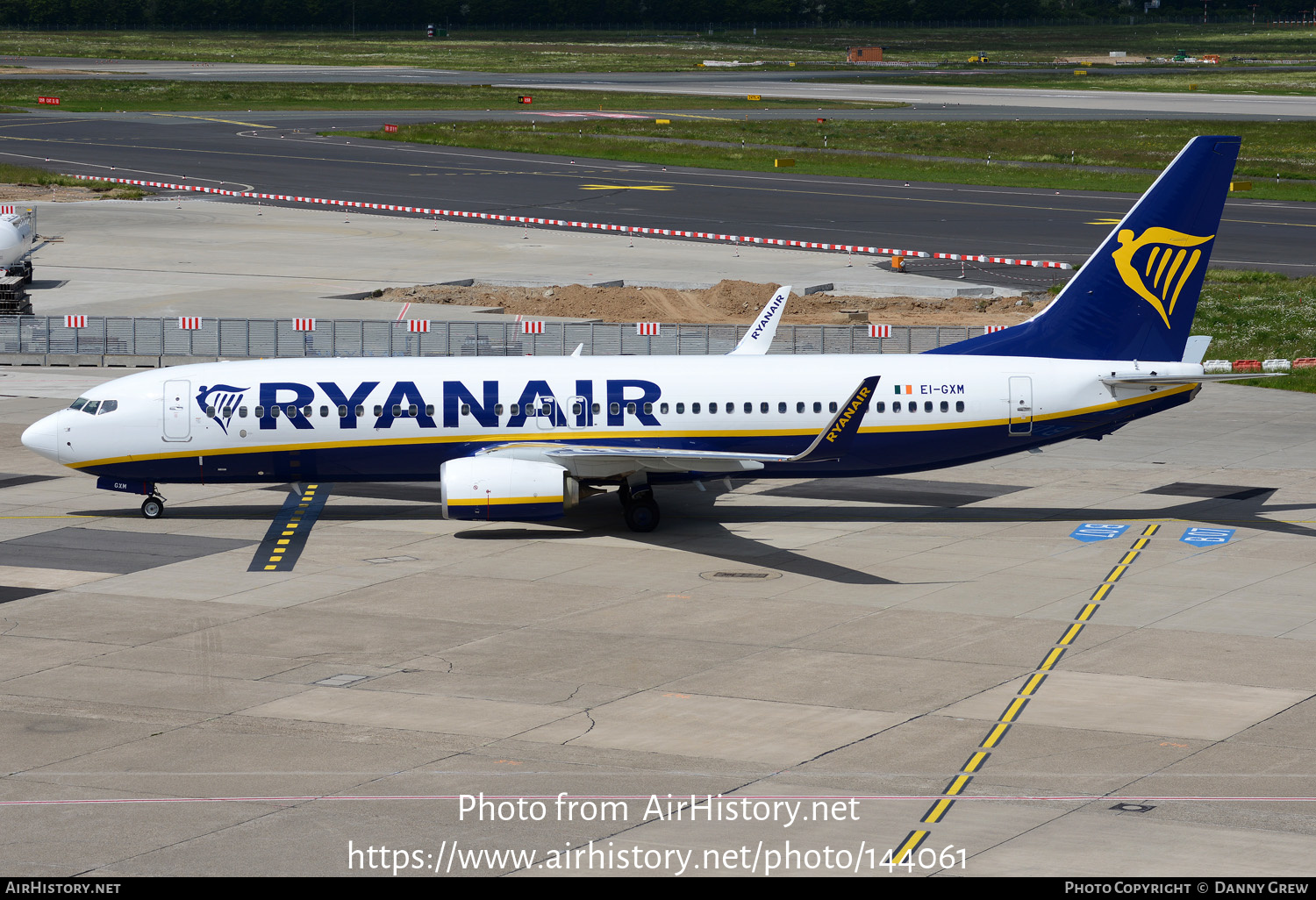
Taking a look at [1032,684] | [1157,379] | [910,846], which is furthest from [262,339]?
[910,846]

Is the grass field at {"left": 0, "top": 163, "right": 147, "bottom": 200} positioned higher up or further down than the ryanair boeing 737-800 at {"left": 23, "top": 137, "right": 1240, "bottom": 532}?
higher up

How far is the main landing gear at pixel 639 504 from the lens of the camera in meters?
41.6

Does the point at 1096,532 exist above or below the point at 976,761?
above

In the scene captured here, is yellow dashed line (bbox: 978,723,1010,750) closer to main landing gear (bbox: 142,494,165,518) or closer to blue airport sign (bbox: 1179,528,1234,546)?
blue airport sign (bbox: 1179,528,1234,546)

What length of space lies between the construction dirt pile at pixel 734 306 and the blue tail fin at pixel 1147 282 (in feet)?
90.3

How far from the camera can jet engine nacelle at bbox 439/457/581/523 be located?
39750 millimetres

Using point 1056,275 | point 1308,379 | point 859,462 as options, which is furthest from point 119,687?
point 1056,275

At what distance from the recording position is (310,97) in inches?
7156

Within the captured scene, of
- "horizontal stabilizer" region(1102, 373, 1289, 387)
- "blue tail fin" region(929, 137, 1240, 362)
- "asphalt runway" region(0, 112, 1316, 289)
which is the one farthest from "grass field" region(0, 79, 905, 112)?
"horizontal stabilizer" region(1102, 373, 1289, 387)

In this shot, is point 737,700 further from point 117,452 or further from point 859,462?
point 117,452

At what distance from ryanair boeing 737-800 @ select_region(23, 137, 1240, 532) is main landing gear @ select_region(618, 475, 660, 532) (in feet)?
0.13

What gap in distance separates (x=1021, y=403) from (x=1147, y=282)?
189 inches

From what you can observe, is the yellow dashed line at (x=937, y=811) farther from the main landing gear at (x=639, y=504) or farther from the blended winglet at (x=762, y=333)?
the blended winglet at (x=762, y=333)

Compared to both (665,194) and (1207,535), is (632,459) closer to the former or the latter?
(1207,535)
